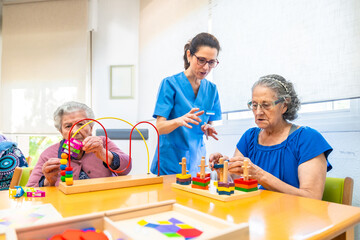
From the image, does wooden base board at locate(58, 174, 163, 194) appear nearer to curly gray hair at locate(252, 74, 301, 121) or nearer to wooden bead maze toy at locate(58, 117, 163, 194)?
wooden bead maze toy at locate(58, 117, 163, 194)

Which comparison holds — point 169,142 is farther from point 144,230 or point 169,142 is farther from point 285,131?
point 144,230

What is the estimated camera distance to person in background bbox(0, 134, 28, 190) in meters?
1.87

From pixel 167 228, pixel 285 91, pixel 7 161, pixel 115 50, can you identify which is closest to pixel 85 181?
pixel 167 228

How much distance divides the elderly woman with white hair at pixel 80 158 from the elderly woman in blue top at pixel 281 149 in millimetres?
514

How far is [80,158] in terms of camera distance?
1403 millimetres

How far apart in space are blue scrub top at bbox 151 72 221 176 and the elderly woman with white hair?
1.13 feet

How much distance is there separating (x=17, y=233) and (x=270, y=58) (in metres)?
1.69

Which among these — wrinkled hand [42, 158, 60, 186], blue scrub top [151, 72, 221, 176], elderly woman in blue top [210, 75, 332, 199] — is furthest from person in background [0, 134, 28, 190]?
elderly woman in blue top [210, 75, 332, 199]

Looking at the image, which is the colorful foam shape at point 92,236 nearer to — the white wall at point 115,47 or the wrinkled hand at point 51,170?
the wrinkled hand at point 51,170

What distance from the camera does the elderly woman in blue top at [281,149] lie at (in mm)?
1106

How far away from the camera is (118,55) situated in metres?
3.36

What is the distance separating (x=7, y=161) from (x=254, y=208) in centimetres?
179

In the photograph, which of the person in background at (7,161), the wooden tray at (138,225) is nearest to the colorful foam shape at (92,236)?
the wooden tray at (138,225)

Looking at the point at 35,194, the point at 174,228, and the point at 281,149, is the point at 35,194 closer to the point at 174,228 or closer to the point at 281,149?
the point at 174,228
